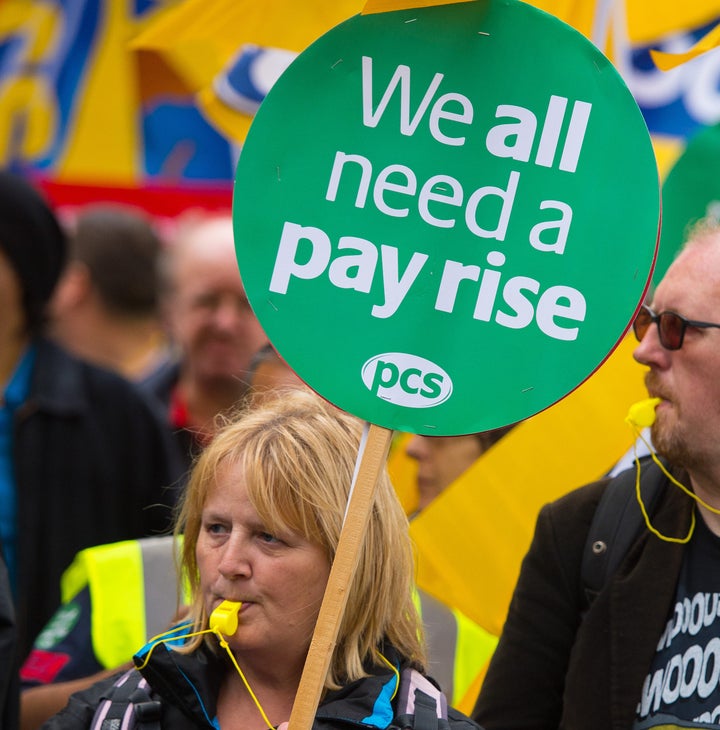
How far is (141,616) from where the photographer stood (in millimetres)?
3170

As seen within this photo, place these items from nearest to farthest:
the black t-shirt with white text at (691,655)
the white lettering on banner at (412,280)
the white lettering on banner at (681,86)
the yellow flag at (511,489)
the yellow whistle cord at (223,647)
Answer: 1. the white lettering on banner at (412,280)
2. the yellow whistle cord at (223,647)
3. the black t-shirt with white text at (691,655)
4. the yellow flag at (511,489)
5. the white lettering on banner at (681,86)

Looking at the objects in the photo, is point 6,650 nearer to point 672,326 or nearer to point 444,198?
point 444,198

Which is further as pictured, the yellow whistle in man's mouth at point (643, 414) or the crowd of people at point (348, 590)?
the yellow whistle in man's mouth at point (643, 414)

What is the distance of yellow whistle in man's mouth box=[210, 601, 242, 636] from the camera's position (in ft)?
7.64

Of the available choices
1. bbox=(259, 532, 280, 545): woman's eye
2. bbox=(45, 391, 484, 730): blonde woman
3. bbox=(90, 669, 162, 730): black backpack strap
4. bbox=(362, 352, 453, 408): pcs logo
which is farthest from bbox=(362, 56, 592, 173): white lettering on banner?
bbox=(90, 669, 162, 730): black backpack strap

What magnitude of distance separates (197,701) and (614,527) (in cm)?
93

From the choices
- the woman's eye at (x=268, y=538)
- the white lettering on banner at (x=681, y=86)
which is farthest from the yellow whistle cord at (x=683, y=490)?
the white lettering on banner at (x=681, y=86)

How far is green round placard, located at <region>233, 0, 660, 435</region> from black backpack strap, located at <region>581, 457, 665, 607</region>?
697 millimetres

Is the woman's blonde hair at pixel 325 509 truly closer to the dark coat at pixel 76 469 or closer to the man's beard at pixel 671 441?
the man's beard at pixel 671 441

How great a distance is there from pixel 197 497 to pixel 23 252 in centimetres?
190

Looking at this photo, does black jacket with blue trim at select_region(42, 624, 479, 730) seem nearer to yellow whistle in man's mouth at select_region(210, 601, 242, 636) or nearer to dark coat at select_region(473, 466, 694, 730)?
yellow whistle in man's mouth at select_region(210, 601, 242, 636)

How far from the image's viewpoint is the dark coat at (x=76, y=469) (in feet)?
12.9

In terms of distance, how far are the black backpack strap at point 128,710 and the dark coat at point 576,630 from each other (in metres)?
0.80

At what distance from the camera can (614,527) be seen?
285 cm
